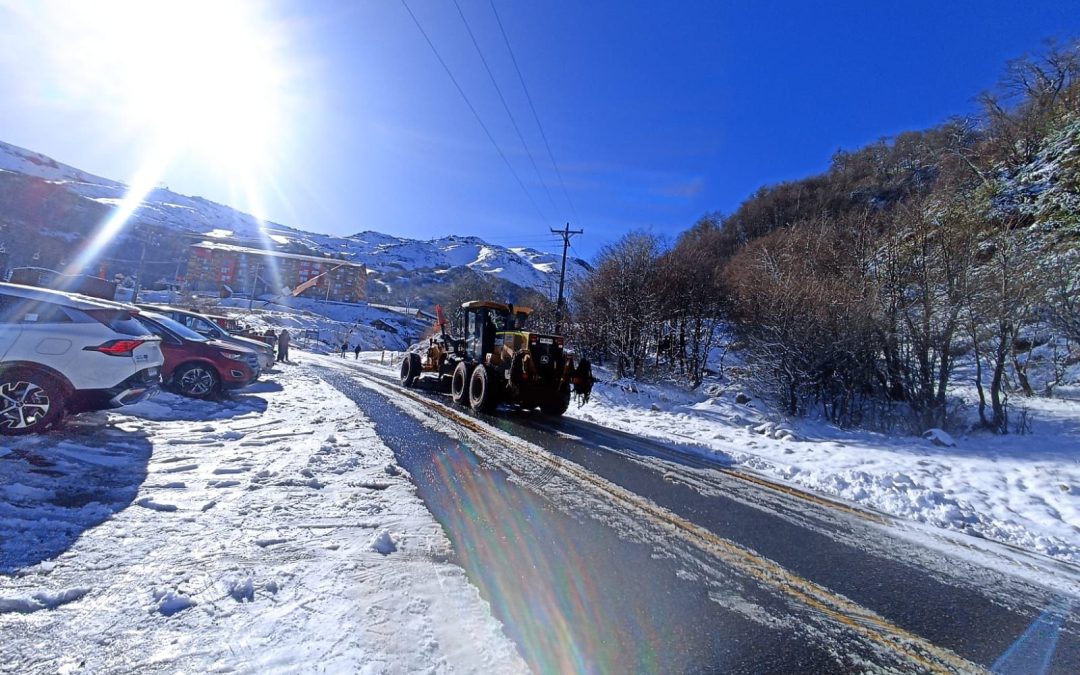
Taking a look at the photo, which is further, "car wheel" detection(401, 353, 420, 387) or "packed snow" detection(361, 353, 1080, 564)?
"car wheel" detection(401, 353, 420, 387)

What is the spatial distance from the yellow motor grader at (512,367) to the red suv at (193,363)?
4.76m

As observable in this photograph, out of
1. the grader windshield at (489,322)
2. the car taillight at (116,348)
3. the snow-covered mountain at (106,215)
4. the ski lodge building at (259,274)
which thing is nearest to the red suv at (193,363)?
the car taillight at (116,348)

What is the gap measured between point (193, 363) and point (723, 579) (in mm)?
Result: 9587

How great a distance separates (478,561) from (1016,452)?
35.4 ft

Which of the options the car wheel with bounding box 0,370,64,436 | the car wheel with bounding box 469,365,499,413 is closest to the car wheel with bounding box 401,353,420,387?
the car wheel with bounding box 469,365,499,413

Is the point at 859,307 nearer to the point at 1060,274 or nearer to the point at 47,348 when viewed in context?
the point at 1060,274

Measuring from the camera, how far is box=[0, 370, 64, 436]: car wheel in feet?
15.7

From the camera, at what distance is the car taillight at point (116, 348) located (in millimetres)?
5117

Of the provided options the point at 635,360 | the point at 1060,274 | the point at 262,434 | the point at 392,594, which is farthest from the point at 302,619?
the point at 635,360

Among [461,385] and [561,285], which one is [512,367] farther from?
[561,285]

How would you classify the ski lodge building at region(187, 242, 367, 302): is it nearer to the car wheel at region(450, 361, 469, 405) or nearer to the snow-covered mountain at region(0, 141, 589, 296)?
the snow-covered mountain at region(0, 141, 589, 296)

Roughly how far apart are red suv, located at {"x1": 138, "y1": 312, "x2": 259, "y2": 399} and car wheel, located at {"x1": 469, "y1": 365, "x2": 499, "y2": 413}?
4656 millimetres

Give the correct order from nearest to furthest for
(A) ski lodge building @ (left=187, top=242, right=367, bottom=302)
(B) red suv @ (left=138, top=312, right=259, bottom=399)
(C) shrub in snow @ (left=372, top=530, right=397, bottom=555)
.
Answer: (C) shrub in snow @ (left=372, top=530, right=397, bottom=555)
(B) red suv @ (left=138, top=312, right=259, bottom=399)
(A) ski lodge building @ (left=187, top=242, right=367, bottom=302)

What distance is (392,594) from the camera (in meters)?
2.65
